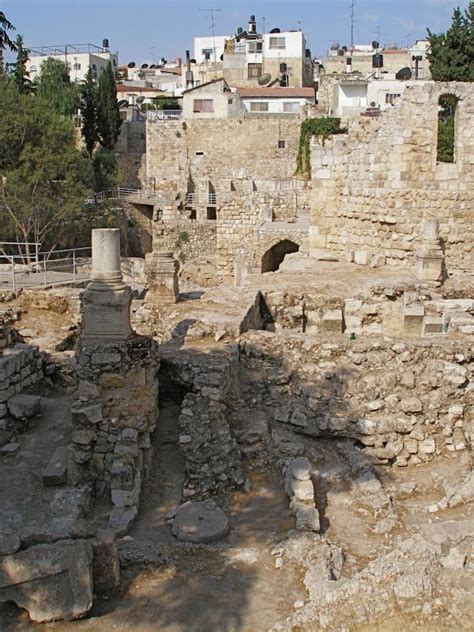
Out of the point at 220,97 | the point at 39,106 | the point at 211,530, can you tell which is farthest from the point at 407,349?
the point at 220,97

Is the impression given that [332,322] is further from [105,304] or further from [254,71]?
[254,71]

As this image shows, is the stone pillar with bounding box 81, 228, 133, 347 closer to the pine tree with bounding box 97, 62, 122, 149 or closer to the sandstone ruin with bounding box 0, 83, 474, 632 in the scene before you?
the sandstone ruin with bounding box 0, 83, 474, 632

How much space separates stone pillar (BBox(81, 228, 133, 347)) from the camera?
29.2 feet

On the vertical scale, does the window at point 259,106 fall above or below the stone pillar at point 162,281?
above

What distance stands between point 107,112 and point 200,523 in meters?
38.6

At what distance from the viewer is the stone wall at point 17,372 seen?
32.2ft

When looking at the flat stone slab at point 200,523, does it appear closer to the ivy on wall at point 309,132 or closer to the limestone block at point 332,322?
the limestone block at point 332,322

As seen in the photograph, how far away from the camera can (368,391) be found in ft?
31.2

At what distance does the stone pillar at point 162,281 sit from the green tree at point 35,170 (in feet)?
44.3

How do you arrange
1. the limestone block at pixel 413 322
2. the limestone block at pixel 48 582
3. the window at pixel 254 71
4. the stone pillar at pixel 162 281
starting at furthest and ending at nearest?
1. the window at pixel 254 71
2. the stone pillar at pixel 162 281
3. the limestone block at pixel 413 322
4. the limestone block at pixel 48 582

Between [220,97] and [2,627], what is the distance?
39.9 meters

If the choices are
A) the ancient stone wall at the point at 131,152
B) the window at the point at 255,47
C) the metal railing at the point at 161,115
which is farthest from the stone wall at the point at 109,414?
the window at the point at 255,47

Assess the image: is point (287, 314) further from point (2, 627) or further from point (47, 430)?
point (2, 627)

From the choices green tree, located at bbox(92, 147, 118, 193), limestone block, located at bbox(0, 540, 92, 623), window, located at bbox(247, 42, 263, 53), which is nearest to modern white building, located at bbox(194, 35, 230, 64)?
window, located at bbox(247, 42, 263, 53)
